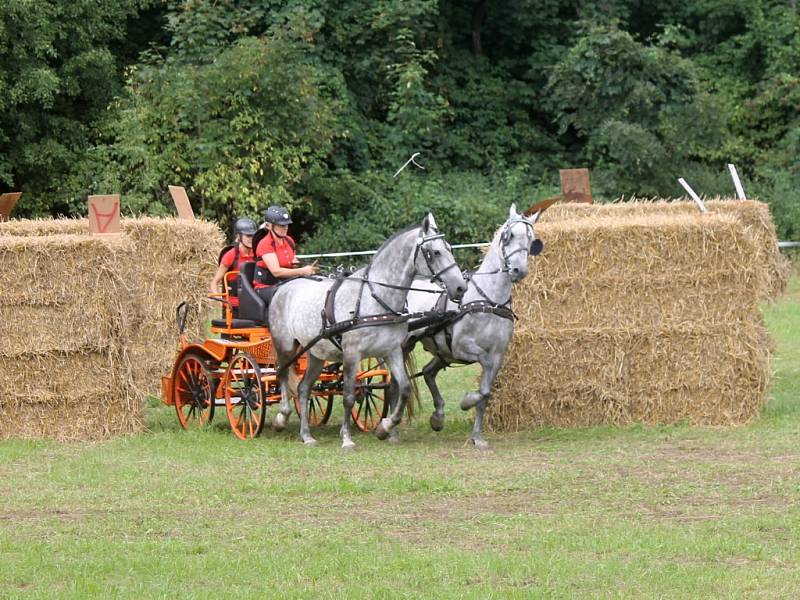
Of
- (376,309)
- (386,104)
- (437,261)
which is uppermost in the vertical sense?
(386,104)

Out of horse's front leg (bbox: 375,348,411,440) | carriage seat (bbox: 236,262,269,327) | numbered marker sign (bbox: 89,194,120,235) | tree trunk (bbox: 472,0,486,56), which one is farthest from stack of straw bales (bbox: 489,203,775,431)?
tree trunk (bbox: 472,0,486,56)

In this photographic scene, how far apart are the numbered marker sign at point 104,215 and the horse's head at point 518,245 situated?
12.2 ft

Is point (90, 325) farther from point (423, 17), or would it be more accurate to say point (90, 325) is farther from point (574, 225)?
point (423, 17)

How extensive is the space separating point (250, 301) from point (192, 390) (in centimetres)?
108

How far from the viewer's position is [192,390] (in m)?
13.7

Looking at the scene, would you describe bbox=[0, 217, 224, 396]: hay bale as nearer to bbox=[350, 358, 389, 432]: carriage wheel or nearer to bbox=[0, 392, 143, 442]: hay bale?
bbox=[0, 392, 143, 442]: hay bale

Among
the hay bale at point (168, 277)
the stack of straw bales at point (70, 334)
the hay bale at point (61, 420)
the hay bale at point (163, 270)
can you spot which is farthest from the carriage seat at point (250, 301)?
the hay bale at point (168, 277)

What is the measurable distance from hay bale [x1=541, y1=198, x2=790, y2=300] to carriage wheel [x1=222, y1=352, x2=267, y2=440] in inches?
145

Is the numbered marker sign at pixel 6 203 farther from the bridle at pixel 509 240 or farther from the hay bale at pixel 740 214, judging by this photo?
the bridle at pixel 509 240

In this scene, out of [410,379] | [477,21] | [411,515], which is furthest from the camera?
[477,21]

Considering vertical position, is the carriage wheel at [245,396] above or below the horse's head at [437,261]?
below

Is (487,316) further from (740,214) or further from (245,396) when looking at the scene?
(740,214)

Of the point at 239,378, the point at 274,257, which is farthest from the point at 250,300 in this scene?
the point at 239,378

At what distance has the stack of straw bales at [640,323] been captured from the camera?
42.8 ft
